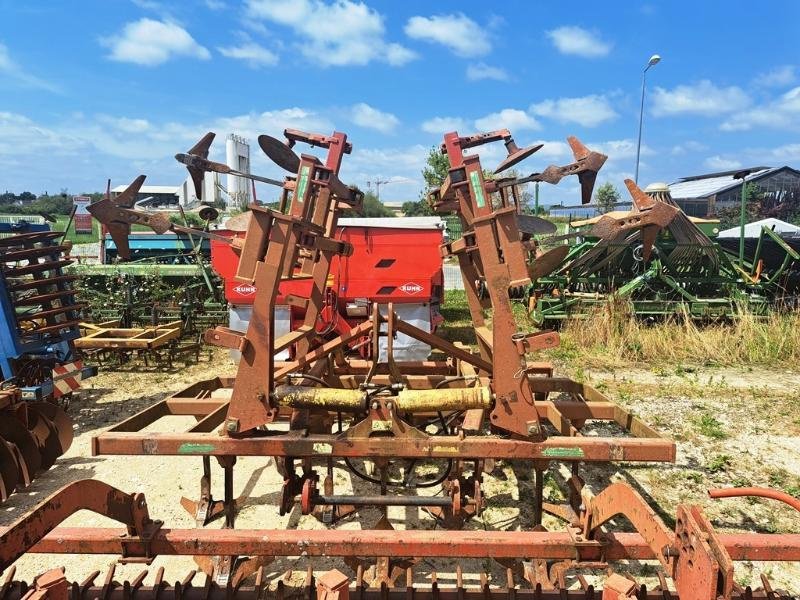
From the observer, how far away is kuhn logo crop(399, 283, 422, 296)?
6.57 meters

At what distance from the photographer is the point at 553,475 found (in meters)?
4.58

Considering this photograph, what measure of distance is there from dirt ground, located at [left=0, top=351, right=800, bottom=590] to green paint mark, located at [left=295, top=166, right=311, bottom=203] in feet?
8.04

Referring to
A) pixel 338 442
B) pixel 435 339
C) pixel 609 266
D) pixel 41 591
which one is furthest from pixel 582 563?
pixel 609 266

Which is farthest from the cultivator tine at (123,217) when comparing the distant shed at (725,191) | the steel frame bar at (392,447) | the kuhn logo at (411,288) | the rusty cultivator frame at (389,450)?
the distant shed at (725,191)

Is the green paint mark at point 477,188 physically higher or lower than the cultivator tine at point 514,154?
lower

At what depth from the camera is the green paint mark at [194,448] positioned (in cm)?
283

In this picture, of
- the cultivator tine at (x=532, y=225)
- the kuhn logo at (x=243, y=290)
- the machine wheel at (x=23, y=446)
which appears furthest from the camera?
the kuhn logo at (x=243, y=290)

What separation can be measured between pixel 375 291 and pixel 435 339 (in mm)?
3145

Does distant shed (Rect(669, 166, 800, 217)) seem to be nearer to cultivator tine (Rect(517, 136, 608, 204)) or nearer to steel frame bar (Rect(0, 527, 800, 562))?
cultivator tine (Rect(517, 136, 608, 204))

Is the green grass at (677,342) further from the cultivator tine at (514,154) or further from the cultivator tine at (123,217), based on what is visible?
the cultivator tine at (123,217)

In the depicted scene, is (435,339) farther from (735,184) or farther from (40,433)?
(735,184)

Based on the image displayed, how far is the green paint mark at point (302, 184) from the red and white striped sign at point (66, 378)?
163 inches

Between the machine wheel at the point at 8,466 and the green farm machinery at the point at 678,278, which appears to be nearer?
the machine wheel at the point at 8,466

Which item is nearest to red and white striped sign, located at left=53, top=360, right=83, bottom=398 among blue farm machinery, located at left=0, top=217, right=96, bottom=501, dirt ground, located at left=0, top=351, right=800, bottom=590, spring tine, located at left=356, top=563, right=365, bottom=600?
blue farm machinery, located at left=0, top=217, right=96, bottom=501
